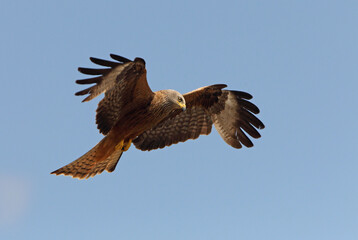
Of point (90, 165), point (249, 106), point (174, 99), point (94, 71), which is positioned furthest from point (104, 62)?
point (249, 106)

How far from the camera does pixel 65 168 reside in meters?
10.1

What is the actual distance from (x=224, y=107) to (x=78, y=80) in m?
3.95

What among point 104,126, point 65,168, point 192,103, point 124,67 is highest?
point 192,103

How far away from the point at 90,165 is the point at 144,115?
167cm

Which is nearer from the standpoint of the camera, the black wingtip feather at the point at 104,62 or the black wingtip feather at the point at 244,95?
the black wingtip feather at the point at 104,62

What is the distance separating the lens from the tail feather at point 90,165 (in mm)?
10102

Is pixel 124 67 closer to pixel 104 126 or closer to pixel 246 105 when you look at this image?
pixel 104 126

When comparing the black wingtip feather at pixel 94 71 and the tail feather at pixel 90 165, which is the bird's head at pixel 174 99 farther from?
the tail feather at pixel 90 165

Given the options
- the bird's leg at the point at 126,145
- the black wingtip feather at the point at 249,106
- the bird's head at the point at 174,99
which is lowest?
the bird's leg at the point at 126,145

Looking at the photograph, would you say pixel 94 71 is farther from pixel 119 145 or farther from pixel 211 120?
pixel 211 120

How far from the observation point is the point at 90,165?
10281 mm

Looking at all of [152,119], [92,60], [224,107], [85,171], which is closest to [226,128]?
[224,107]

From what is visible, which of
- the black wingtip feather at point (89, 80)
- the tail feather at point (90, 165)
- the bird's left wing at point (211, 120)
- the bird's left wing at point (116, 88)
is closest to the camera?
the black wingtip feather at point (89, 80)

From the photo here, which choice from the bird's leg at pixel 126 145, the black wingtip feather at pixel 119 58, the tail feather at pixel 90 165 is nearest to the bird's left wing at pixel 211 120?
the bird's leg at pixel 126 145
